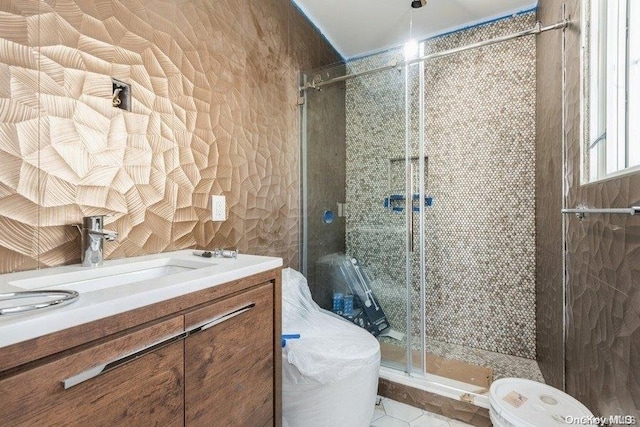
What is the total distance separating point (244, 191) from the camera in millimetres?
1606

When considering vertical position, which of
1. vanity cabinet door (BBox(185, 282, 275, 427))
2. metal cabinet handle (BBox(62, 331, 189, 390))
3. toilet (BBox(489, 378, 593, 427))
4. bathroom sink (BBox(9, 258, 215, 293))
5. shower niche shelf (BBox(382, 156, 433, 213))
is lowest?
toilet (BBox(489, 378, 593, 427))

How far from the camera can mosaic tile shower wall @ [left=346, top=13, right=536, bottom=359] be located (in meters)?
2.12

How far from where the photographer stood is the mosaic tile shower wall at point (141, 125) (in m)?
0.81

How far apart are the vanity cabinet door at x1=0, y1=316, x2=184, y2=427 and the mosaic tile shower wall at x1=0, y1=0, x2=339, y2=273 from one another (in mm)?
499

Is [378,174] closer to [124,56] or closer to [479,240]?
[479,240]

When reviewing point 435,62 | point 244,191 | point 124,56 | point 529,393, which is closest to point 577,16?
point 435,62

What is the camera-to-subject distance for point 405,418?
62.2 inches

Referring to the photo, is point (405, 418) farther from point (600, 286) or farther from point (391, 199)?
point (391, 199)

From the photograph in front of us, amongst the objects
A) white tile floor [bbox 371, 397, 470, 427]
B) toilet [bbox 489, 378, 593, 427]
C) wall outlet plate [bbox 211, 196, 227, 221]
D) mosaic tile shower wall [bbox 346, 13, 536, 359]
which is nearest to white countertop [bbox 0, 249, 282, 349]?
wall outlet plate [bbox 211, 196, 227, 221]

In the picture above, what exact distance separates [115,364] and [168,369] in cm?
13

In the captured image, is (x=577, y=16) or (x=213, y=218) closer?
(x=577, y=16)

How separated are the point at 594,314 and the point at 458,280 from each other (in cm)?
123

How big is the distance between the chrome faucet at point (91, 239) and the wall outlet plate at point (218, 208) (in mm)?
520

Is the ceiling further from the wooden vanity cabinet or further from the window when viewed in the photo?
the wooden vanity cabinet
